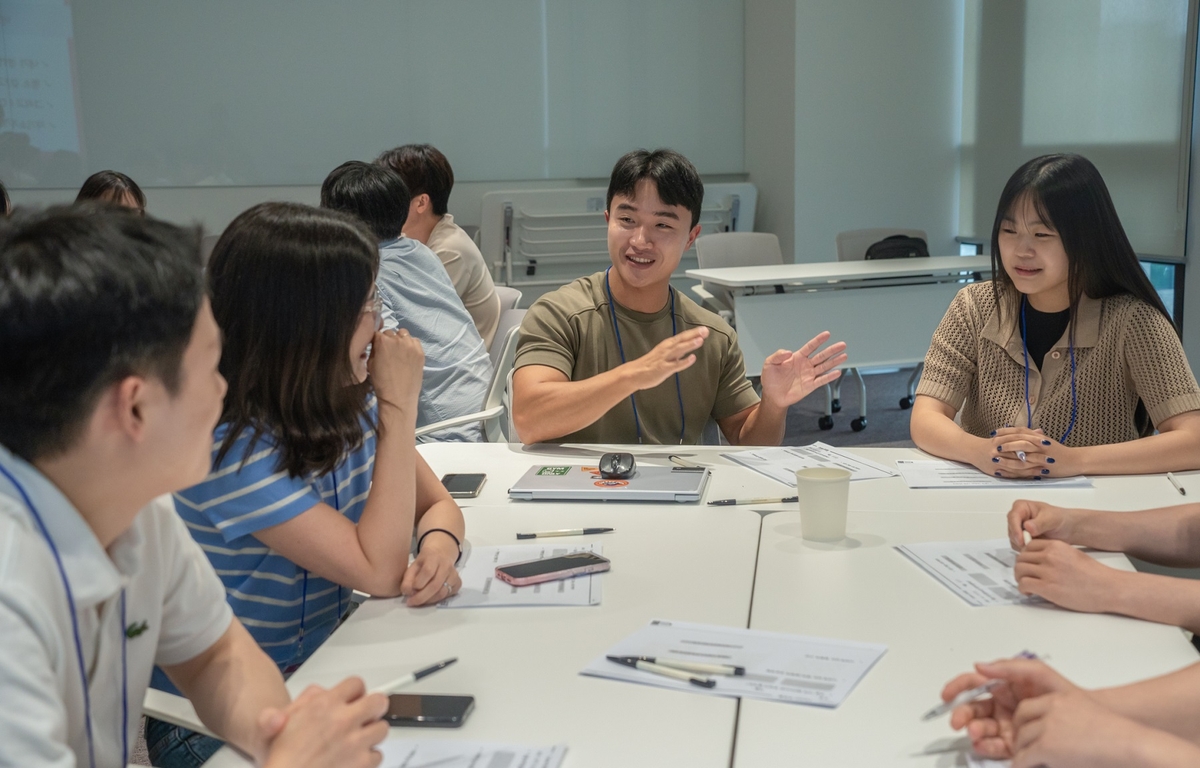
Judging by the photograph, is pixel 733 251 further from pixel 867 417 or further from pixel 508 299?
pixel 508 299

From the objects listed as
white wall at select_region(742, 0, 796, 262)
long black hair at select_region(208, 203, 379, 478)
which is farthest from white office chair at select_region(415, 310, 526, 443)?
white wall at select_region(742, 0, 796, 262)

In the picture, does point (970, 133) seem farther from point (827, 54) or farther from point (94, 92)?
point (94, 92)

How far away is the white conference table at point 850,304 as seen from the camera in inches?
189

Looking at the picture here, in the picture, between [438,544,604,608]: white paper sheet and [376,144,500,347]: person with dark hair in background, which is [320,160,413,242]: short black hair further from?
[438,544,604,608]: white paper sheet

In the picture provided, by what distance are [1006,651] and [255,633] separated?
1030 millimetres

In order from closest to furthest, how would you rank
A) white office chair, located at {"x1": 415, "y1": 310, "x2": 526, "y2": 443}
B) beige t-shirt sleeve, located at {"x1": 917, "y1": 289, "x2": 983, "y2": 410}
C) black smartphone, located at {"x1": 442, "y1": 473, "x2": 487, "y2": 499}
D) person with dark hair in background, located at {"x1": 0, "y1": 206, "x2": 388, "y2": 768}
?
1. person with dark hair in background, located at {"x1": 0, "y1": 206, "x2": 388, "y2": 768}
2. black smartphone, located at {"x1": 442, "y1": 473, "x2": 487, "y2": 499}
3. beige t-shirt sleeve, located at {"x1": 917, "y1": 289, "x2": 983, "y2": 410}
4. white office chair, located at {"x1": 415, "y1": 310, "x2": 526, "y2": 443}

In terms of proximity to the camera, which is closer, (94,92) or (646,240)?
(646,240)

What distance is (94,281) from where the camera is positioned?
82 cm

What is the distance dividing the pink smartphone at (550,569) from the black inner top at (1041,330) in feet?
4.12

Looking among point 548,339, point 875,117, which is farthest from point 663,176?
point 875,117

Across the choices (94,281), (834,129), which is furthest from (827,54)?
(94,281)

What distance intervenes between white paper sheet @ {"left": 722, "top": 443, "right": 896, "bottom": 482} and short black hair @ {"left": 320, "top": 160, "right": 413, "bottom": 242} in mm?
1439

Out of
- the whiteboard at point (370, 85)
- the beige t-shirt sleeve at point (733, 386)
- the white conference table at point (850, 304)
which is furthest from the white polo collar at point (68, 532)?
the whiteboard at point (370, 85)

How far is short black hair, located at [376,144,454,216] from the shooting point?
3.95 metres
